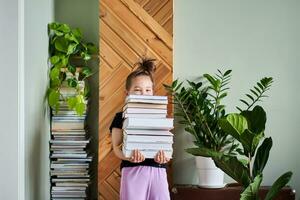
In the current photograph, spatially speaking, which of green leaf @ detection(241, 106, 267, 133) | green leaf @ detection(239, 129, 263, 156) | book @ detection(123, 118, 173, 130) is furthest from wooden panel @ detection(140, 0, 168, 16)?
green leaf @ detection(239, 129, 263, 156)

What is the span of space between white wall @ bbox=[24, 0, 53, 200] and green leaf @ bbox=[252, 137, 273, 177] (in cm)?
141

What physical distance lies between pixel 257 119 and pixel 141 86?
2.41ft

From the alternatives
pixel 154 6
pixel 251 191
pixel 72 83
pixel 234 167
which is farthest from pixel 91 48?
pixel 251 191

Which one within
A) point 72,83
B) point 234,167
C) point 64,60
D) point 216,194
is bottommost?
point 216,194

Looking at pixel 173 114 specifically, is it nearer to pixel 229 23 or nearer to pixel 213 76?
pixel 213 76

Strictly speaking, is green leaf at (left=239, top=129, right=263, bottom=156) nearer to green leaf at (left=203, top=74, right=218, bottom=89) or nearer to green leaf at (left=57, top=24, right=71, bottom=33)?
green leaf at (left=203, top=74, right=218, bottom=89)

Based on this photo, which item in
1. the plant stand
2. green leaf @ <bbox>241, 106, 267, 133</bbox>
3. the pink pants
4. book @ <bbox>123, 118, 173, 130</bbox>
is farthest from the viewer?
the plant stand

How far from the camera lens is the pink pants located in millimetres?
2383

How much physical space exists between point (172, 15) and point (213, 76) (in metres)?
0.56

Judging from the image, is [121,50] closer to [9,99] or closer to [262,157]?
[9,99]

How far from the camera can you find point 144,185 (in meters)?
2.39

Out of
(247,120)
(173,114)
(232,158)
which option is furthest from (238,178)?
(173,114)

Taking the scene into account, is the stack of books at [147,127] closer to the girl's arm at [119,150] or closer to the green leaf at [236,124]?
the girl's arm at [119,150]

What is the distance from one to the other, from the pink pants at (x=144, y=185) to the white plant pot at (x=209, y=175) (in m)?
0.43
